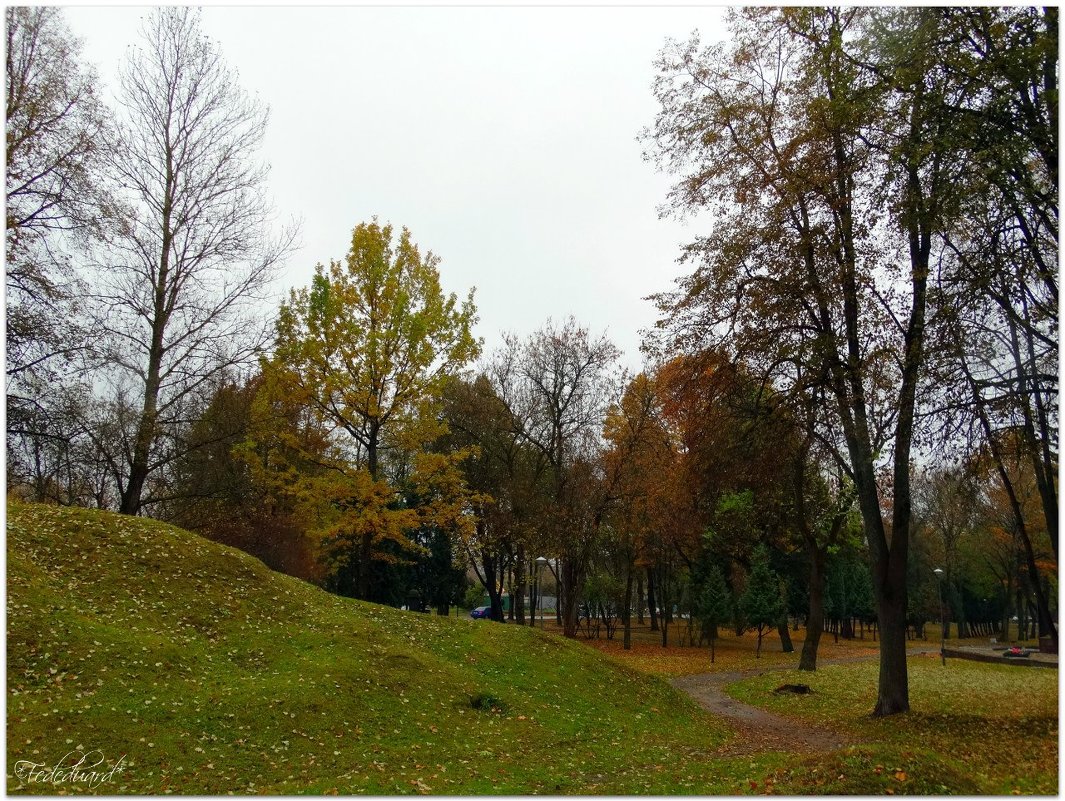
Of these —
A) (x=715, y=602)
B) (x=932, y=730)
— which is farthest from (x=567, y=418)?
(x=932, y=730)

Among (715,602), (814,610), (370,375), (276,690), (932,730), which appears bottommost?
(715,602)

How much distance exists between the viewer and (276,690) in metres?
9.57

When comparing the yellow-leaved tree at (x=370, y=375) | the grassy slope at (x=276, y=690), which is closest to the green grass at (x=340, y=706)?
the grassy slope at (x=276, y=690)

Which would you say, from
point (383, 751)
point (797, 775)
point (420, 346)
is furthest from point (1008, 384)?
point (420, 346)

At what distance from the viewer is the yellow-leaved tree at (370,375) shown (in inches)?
712

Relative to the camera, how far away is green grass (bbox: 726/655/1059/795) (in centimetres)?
688

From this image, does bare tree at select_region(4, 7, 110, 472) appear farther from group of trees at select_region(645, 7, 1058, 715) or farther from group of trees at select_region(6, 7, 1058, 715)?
group of trees at select_region(645, 7, 1058, 715)

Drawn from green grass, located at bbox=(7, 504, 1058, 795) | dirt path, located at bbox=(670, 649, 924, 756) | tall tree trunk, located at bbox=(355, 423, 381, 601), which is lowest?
dirt path, located at bbox=(670, 649, 924, 756)

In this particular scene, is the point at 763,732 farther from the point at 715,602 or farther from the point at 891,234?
the point at 715,602

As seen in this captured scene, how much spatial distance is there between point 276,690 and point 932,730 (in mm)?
10114

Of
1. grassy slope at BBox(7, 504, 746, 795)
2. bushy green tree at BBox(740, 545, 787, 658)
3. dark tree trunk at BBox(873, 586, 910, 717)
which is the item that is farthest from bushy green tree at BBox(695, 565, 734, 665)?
dark tree trunk at BBox(873, 586, 910, 717)

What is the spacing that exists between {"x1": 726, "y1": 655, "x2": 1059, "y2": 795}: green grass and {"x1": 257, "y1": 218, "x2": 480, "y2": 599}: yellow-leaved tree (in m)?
10.3

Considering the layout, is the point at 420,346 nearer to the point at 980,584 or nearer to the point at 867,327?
the point at 867,327

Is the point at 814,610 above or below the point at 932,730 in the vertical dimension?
above
